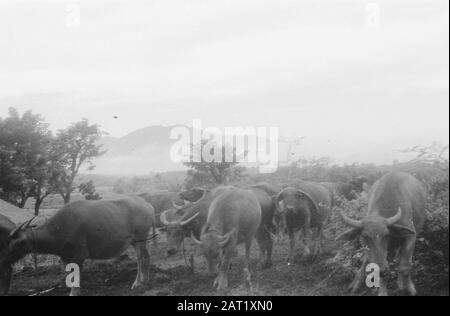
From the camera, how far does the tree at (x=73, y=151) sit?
51.6 feet

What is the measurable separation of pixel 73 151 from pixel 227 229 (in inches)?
342

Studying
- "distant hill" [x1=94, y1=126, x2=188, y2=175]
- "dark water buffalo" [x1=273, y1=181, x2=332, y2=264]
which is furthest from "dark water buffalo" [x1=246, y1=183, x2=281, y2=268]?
"distant hill" [x1=94, y1=126, x2=188, y2=175]

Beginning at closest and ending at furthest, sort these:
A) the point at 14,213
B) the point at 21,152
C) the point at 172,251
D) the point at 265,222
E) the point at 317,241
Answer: the point at 317,241 < the point at 265,222 < the point at 172,251 < the point at 14,213 < the point at 21,152

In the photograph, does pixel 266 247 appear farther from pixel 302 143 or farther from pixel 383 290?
pixel 302 143

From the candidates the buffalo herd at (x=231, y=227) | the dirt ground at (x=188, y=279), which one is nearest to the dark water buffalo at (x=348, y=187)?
the buffalo herd at (x=231, y=227)

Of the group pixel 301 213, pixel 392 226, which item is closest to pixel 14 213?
pixel 301 213

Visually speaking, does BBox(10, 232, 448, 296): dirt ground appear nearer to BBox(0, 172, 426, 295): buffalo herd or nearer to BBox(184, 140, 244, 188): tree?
BBox(0, 172, 426, 295): buffalo herd

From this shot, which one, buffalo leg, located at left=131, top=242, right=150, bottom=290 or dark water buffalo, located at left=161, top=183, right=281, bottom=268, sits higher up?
dark water buffalo, located at left=161, top=183, right=281, bottom=268

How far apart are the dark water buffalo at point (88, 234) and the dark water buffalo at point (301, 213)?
12.1ft

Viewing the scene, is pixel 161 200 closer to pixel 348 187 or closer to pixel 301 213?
pixel 301 213

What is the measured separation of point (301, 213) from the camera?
11.7m

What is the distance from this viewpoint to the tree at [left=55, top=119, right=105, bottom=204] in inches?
619

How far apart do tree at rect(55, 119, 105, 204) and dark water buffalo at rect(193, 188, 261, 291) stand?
24.0ft
